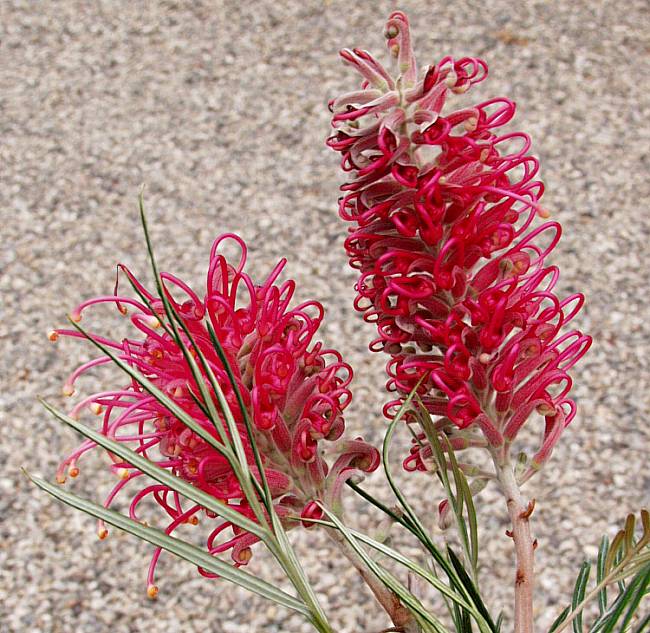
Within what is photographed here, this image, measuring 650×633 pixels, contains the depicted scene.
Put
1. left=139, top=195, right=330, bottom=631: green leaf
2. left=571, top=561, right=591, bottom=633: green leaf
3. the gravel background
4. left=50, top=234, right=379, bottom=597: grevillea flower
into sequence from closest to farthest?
left=139, top=195, right=330, bottom=631: green leaf, left=50, top=234, right=379, bottom=597: grevillea flower, left=571, top=561, right=591, bottom=633: green leaf, the gravel background

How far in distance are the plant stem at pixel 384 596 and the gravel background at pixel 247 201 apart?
100 cm

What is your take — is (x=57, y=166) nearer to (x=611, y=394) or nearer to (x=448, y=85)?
(x=611, y=394)

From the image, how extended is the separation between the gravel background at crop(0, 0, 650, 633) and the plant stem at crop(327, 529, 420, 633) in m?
1.00

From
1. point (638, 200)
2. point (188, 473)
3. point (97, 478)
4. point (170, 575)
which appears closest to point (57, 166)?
point (97, 478)

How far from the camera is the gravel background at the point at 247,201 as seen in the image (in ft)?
5.39

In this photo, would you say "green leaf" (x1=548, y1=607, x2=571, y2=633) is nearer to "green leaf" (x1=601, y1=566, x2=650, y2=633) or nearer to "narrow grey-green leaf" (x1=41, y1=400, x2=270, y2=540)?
"green leaf" (x1=601, y1=566, x2=650, y2=633)

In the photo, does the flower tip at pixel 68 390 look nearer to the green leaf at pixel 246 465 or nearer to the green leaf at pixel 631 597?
the green leaf at pixel 246 465

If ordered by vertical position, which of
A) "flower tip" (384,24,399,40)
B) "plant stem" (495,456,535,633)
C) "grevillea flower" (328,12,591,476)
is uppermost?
"flower tip" (384,24,399,40)

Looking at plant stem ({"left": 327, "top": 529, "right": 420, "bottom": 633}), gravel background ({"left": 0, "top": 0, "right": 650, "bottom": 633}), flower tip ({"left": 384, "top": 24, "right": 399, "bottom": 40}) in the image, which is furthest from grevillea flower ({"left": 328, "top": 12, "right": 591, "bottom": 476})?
Answer: gravel background ({"left": 0, "top": 0, "right": 650, "bottom": 633})

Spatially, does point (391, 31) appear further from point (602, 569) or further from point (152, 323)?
point (602, 569)

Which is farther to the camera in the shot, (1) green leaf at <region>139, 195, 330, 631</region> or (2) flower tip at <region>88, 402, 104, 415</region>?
(2) flower tip at <region>88, 402, 104, 415</region>

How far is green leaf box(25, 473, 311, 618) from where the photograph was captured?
0.44 meters

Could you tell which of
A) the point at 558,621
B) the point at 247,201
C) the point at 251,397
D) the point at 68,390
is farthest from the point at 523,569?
the point at 247,201

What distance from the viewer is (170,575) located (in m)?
1.65
